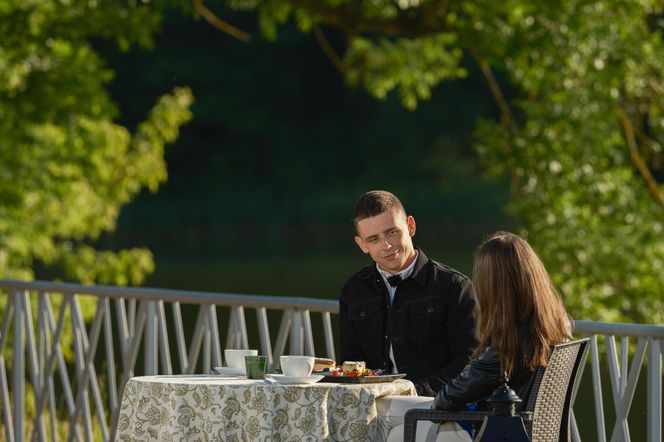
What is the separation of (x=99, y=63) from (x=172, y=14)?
30.8 m

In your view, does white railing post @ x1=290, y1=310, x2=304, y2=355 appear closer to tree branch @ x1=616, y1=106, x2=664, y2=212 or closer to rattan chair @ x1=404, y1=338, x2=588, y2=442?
rattan chair @ x1=404, y1=338, x2=588, y2=442

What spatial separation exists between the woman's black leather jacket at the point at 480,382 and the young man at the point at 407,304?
0.59 metres

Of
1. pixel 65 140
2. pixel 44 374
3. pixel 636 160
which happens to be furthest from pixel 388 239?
pixel 65 140

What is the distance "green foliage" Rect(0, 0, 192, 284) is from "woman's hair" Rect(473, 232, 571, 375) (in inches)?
302

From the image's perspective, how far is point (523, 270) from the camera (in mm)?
3746

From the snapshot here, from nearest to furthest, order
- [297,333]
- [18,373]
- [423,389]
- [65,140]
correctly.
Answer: [423,389], [297,333], [18,373], [65,140]

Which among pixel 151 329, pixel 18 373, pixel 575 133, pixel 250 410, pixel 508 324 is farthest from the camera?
pixel 575 133

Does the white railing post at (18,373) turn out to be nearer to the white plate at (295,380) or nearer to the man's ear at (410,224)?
the man's ear at (410,224)

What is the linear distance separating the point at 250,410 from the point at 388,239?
830 millimetres

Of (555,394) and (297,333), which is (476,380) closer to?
(555,394)

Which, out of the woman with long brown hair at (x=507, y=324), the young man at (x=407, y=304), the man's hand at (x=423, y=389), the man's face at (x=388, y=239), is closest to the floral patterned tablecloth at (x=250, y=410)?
the man's hand at (x=423, y=389)

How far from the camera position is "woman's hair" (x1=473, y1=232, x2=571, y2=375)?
12.2ft

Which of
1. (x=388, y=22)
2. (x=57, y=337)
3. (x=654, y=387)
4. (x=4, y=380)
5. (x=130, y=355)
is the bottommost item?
(x=654, y=387)

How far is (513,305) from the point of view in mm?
3730
